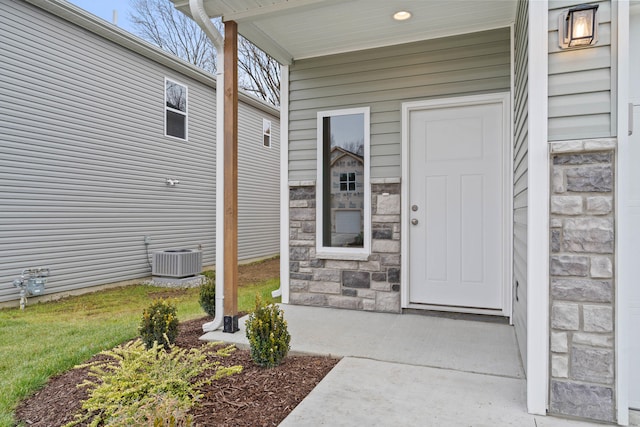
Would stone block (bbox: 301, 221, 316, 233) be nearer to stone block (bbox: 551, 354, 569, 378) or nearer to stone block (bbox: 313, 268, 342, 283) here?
stone block (bbox: 313, 268, 342, 283)

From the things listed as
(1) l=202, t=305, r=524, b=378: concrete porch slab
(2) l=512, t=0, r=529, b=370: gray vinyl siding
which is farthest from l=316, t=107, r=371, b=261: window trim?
(2) l=512, t=0, r=529, b=370: gray vinyl siding

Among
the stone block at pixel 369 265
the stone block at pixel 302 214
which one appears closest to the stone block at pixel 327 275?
the stone block at pixel 369 265

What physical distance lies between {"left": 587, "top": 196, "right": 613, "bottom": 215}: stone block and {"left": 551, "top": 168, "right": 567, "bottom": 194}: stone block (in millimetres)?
120

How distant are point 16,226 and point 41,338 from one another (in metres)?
2.38

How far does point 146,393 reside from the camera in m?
2.05

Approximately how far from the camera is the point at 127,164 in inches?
268

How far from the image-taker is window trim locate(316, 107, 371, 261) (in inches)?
160

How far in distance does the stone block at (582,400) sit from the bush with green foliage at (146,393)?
5.45 ft

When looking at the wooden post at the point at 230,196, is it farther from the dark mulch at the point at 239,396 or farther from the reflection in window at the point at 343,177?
the reflection in window at the point at 343,177

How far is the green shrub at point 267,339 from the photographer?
2.59 m

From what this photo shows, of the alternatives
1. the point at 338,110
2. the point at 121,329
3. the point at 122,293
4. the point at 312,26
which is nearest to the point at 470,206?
the point at 338,110

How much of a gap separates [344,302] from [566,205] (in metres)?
2.57

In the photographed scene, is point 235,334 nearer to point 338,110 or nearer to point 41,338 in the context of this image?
point 41,338

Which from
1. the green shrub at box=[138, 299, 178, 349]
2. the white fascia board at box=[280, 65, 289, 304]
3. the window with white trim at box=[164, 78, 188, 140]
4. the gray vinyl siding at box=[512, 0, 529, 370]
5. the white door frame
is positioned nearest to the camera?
the gray vinyl siding at box=[512, 0, 529, 370]
